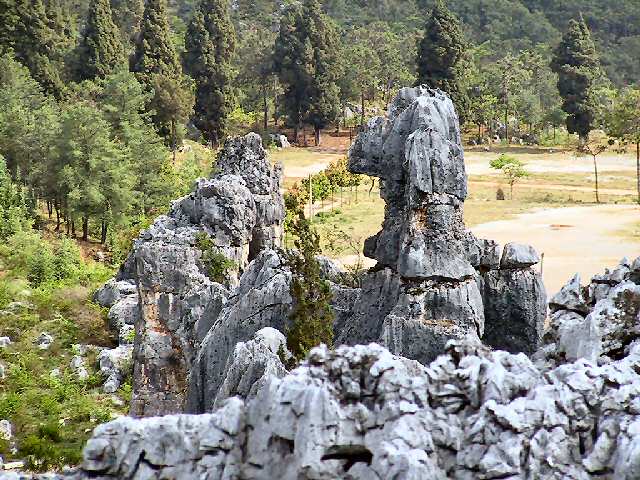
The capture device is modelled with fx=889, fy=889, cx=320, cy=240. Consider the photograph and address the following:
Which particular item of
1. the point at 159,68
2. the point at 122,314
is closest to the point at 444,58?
the point at 159,68

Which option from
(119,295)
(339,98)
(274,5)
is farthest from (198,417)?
(274,5)

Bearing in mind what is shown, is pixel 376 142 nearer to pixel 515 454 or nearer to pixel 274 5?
pixel 515 454

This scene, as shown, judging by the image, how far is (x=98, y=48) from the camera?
4803 centimetres

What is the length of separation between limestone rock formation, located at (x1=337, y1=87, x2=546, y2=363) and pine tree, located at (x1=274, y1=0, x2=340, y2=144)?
44.8 m

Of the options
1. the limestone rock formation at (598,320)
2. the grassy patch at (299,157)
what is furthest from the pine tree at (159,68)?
the limestone rock formation at (598,320)

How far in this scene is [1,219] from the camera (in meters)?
33.7

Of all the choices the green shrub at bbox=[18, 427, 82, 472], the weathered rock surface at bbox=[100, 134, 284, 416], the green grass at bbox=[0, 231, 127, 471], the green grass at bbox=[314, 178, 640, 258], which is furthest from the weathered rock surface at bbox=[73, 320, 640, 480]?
the green grass at bbox=[314, 178, 640, 258]

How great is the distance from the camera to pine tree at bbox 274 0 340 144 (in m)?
60.4

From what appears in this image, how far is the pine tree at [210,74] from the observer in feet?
180

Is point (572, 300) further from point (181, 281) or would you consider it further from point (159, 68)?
point (159, 68)

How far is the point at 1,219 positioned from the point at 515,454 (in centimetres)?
2970

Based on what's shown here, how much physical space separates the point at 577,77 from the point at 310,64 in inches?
699

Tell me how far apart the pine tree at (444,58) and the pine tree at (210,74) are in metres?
12.6

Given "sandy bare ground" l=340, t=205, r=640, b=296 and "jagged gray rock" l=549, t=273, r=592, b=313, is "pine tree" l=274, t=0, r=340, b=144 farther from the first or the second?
"jagged gray rock" l=549, t=273, r=592, b=313
